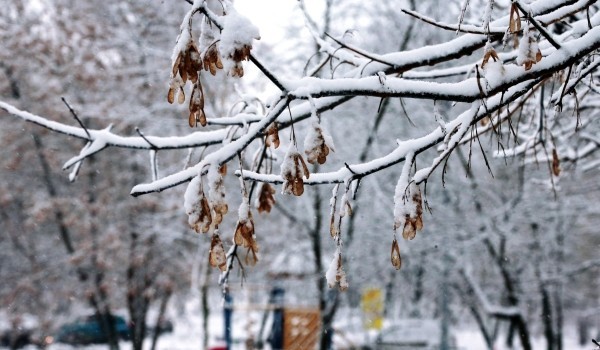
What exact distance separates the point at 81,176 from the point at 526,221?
1076cm

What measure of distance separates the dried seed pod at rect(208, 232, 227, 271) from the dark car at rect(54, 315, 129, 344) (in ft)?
67.6

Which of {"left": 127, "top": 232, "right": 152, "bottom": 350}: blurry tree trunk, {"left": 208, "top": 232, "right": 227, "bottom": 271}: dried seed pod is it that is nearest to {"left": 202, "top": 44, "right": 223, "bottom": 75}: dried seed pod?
{"left": 208, "top": 232, "right": 227, "bottom": 271}: dried seed pod

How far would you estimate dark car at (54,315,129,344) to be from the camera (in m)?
22.1

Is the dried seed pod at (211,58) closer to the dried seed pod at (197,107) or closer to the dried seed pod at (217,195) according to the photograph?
the dried seed pod at (197,107)

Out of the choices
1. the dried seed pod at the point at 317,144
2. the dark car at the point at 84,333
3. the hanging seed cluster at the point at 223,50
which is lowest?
the dark car at the point at 84,333

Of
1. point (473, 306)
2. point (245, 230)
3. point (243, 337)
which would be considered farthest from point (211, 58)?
point (243, 337)

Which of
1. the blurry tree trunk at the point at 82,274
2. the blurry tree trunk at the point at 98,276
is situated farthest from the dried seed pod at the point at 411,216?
the blurry tree trunk at the point at 82,274

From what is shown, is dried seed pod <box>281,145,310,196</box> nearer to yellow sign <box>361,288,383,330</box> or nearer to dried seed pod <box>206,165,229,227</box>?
dried seed pod <box>206,165,229,227</box>

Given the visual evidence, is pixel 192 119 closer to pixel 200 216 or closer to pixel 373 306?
pixel 200 216

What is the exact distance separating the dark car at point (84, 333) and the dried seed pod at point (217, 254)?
2061 centimetres

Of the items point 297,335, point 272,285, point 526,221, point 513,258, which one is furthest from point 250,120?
point 513,258

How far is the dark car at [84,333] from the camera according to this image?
22.1 metres

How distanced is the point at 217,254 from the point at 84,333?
2401 centimetres

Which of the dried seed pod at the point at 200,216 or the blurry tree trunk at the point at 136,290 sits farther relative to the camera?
the blurry tree trunk at the point at 136,290
